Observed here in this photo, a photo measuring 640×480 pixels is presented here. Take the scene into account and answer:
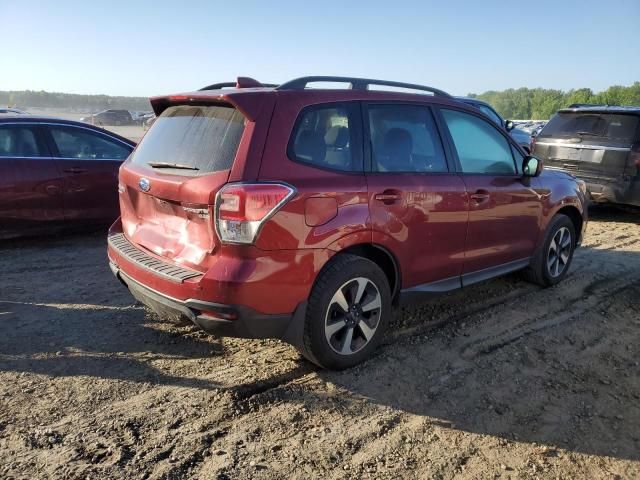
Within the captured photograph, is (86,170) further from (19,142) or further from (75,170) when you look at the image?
(19,142)

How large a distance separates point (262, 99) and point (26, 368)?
2.31m

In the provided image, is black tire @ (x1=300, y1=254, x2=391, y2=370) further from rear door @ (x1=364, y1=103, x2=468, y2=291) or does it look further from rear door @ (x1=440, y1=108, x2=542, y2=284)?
rear door @ (x1=440, y1=108, x2=542, y2=284)

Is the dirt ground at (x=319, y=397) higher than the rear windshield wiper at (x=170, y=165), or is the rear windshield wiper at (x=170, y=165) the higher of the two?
the rear windshield wiper at (x=170, y=165)

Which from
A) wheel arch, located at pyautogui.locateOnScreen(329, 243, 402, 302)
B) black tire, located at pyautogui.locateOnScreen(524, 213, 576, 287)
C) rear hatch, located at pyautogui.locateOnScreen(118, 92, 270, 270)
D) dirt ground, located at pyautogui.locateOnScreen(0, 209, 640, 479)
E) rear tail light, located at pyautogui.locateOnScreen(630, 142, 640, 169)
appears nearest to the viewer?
dirt ground, located at pyautogui.locateOnScreen(0, 209, 640, 479)

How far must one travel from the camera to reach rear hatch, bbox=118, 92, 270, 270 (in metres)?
2.97

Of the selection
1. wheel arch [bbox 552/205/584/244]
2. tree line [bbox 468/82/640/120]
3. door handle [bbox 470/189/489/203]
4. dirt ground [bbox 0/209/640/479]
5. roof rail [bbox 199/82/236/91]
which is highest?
tree line [bbox 468/82/640/120]

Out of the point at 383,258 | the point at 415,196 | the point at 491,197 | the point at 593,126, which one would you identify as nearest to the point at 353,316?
the point at 383,258

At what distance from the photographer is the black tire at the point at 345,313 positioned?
3.22 meters

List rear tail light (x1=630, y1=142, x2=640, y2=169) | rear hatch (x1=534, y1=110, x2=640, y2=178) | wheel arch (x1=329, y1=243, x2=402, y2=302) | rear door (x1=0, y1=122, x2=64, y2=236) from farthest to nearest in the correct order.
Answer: rear hatch (x1=534, y1=110, x2=640, y2=178)
rear tail light (x1=630, y1=142, x2=640, y2=169)
rear door (x1=0, y1=122, x2=64, y2=236)
wheel arch (x1=329, y1=243, x2=402, y2=302)

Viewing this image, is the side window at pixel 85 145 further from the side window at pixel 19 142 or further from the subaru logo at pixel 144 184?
the subaru logo at pixel 144 184

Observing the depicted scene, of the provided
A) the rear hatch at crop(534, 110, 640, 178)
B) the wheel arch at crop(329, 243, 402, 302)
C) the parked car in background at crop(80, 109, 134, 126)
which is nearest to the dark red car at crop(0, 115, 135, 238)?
the wheel arch at crop(329, 243, 402, 302)

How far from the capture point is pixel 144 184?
3441 mm

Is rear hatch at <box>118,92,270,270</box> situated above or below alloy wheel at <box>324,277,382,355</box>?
above

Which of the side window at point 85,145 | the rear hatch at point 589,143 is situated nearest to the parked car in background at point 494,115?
the rear hatch at point 589,143
